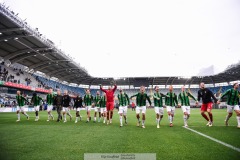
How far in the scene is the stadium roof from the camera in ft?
87.1

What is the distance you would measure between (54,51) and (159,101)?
32.0 meters

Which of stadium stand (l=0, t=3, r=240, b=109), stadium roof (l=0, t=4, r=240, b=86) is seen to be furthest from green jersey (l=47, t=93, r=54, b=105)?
stadium roof (l=0, t=4, r=240, b=86)

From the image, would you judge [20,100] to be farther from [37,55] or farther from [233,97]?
[37,55]

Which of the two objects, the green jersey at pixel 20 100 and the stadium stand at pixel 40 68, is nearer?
the green jersey at pixel 20 100

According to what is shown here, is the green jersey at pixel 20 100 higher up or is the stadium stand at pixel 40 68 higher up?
the stadium stand at pixel 40 68

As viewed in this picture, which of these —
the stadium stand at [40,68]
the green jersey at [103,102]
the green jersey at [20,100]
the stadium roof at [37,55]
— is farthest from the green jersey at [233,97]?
the green jersey at [20,100]

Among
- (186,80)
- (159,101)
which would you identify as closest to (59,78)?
(186,80)

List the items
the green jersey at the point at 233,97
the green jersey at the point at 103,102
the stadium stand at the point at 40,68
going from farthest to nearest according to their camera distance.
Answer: the stadium stand at the point at 40,68
the green jersey at the point at 103,102
the green jersey at the point at 233,97

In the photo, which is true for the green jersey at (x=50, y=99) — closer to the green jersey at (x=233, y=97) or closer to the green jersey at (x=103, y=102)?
the green jersey at (x=103, y=102)

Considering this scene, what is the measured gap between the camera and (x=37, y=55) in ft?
133

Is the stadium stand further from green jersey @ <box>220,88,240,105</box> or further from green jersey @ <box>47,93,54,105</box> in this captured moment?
green jersey @ <box>47,93,54,105</box>

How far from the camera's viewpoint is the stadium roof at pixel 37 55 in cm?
2655

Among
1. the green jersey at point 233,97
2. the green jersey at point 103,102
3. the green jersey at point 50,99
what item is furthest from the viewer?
the green jersey at point 50,99

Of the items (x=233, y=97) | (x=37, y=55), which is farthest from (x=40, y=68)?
(x=233, y=97)
